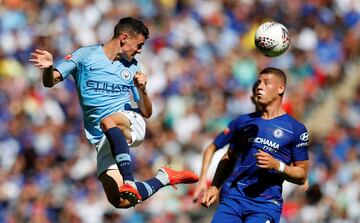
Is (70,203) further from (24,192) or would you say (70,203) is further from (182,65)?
(182,65)

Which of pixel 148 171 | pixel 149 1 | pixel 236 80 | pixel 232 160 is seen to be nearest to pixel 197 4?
pixel 149 1

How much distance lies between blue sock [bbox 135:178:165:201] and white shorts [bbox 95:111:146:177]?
48 cm

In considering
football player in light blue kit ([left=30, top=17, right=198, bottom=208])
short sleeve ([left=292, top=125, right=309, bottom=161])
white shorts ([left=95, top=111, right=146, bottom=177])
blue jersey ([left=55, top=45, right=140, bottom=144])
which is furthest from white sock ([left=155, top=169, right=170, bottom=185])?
short sleeve ([left=292, top=125, right=309, bottom=161])

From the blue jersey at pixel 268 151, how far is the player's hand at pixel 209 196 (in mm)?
185

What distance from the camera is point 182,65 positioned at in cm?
2061

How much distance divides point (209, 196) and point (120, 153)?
3.80ft

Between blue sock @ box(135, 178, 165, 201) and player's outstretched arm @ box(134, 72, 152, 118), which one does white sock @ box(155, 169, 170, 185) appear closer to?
blue sock @ box(135, 178, 165, 201)

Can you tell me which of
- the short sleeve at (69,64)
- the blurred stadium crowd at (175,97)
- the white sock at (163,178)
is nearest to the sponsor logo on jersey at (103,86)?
the short sleeve at (69,64)

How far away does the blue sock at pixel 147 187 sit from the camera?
10.6m

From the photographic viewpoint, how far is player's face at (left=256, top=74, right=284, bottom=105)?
10.8 m

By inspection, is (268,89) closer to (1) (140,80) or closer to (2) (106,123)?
(1) (140,80)

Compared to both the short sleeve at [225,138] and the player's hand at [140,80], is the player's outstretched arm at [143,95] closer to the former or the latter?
the player's hand at [140,80]

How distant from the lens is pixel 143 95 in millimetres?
10898

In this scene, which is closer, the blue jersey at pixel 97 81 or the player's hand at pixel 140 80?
the player's hand at pixel 140 80
